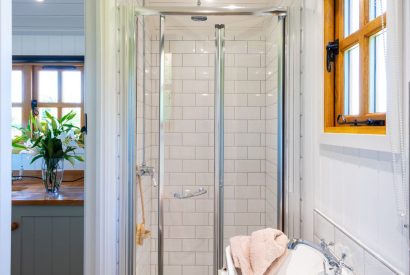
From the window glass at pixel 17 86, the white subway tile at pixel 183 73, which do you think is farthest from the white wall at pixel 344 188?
the window glass at pixel 17 86

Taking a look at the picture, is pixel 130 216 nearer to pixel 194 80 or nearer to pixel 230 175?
pixel 230 175

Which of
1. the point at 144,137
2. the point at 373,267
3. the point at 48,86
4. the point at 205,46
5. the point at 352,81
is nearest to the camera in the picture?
the point at 373,267

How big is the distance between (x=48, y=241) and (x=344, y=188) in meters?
1.88

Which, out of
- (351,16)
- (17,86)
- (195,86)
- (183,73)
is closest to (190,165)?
(195,86)

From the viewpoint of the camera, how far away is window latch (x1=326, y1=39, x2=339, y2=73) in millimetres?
1448

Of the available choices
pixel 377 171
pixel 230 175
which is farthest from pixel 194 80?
pixel 377 171

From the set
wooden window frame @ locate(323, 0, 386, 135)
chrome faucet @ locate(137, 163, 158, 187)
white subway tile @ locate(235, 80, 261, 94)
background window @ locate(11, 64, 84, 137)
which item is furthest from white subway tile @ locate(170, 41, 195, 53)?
wooden window frame @ locate(323, 0, 386, 135)

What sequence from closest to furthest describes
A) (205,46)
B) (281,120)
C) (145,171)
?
(281,120) < (145,171) < (205,46)

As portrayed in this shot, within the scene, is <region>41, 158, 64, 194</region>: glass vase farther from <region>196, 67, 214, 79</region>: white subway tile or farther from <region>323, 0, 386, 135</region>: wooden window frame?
<region>323, 0, 386, 135</region>: wooden window frame

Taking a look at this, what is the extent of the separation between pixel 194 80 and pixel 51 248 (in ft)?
5.50

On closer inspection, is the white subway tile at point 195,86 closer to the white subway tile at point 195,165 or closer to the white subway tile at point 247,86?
the white subway tile at point 247,86

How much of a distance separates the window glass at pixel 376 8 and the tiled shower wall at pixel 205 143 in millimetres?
1440

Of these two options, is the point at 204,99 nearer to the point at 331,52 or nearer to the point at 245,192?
the point at 245,192

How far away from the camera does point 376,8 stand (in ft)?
3.70
